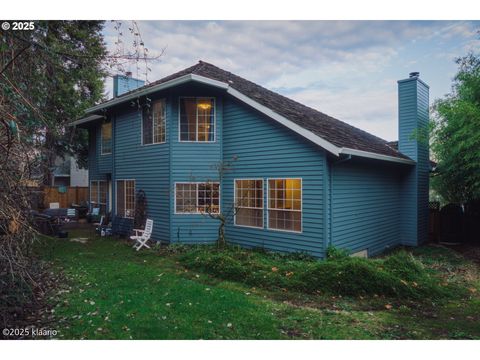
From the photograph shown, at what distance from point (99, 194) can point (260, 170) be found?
1019 cm

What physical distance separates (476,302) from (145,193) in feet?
33.4

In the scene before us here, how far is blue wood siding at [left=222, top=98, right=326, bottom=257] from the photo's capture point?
848cm

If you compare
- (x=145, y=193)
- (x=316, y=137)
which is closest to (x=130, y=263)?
(x=145, y=193)

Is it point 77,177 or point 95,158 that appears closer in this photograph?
point 95,158

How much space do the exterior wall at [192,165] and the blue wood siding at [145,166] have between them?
28 cm

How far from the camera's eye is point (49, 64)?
4.90 m

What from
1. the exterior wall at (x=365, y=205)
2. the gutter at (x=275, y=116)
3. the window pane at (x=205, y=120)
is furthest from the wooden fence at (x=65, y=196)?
the exterior wall at (x=365, y=205)

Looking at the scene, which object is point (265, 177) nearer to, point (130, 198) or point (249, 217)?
point (249, 217)

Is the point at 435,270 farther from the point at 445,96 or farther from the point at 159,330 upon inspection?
the point at 159,330

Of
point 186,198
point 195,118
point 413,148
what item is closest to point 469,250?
point 413,148

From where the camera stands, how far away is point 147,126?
11.9 meters

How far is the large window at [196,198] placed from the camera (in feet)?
35.2

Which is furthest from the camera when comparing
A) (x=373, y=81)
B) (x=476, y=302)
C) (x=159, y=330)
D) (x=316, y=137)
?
(x=373, y=81)

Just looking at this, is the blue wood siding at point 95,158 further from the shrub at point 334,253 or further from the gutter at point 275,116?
the shrub at point 334,253
